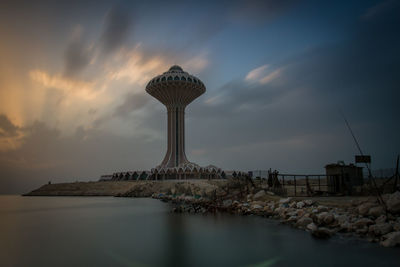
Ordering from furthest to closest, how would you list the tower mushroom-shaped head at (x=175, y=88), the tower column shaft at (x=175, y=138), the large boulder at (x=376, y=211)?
the tower mushroom-shaped head at (x=175, y=88) < the tower column shaft at (x=175, y=138) < the large boulder at (x=376, y=211)

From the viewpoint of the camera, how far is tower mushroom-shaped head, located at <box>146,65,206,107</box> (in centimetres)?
7200

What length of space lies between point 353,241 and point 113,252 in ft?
30.9

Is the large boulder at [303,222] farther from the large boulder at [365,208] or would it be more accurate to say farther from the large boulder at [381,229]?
the large boulder at [381,229]

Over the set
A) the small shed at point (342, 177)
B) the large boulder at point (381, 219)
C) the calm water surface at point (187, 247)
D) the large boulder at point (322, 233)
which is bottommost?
the calm water surface at point (187, 247)

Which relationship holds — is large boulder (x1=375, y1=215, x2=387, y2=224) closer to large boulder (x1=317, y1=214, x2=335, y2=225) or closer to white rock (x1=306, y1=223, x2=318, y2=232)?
large boulder (x1=317, y1=214, x2=335, y2=225)

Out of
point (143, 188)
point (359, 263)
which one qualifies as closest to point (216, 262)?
point (359, 263)

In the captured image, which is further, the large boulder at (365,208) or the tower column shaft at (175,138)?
the tower column shaft at (175,138)

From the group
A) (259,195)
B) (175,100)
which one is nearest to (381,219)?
(259,195)

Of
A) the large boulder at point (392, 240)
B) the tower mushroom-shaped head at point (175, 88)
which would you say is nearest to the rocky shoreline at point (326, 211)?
the large boulder at point (392, 240)

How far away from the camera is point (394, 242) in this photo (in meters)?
9.74

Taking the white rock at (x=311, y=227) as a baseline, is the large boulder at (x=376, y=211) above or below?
above

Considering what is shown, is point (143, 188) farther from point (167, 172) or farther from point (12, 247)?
point (12, 247)

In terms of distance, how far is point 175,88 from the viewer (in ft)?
238

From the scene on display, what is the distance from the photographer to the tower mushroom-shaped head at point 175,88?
7200 centimetres
